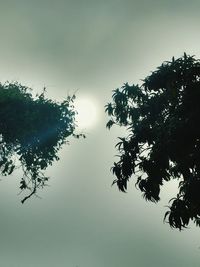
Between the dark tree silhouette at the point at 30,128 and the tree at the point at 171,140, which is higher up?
the dark tree silhouette at the point at 30,128

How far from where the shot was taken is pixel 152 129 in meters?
19.5

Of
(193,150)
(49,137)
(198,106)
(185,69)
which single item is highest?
(49,137)

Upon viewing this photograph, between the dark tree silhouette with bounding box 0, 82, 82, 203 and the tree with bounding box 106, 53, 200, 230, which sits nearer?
the tree with bounding box 106, 53, 200, 230

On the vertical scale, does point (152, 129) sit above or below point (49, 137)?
below

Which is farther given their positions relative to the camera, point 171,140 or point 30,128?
point 30,128

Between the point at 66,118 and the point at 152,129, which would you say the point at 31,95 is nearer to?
the point at 66,118

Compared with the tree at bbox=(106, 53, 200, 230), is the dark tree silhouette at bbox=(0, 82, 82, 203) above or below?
above

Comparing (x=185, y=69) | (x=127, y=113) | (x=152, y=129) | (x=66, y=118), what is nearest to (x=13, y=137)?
(x=66, y=118)

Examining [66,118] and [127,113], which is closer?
[127,113]

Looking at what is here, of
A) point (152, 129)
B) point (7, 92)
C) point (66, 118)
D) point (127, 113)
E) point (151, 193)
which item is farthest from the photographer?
point (66, 118)

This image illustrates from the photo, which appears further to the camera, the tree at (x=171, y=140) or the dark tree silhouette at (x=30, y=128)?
the dark tree silhouette at (x=30, y=128)

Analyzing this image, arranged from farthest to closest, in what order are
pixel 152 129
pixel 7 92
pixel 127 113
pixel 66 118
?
1. pixel 66 118
2. pixel 7 92
3. pixel 127 113
4. pixel 152 129

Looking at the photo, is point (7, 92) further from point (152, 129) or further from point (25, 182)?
point (152, 129)

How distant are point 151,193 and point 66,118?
19442mm
